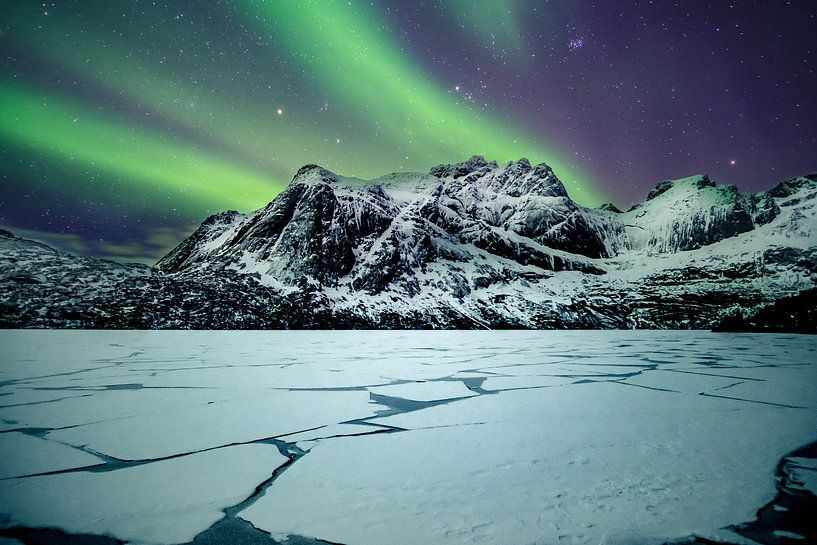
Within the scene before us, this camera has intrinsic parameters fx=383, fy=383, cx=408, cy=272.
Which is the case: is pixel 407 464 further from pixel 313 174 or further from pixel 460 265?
pixel 313 174

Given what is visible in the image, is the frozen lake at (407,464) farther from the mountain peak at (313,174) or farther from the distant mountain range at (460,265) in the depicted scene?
the mountain peak at (313,174)

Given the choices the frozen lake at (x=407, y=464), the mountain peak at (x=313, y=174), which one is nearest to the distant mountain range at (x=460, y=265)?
the mountain peak at (x=313, y=174)

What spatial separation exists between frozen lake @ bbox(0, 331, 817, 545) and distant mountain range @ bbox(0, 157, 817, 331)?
34.3 meters

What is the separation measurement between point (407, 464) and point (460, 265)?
97920 mm

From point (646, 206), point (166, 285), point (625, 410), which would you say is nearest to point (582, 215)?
point (646, 206)

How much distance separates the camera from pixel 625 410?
4.00 meters

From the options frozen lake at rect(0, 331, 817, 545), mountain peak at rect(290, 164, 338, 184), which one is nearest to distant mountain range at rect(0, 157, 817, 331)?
mountain peak at rect(290, 164, 338, 184)

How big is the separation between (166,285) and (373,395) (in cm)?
6122

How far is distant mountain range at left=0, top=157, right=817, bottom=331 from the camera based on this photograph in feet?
165

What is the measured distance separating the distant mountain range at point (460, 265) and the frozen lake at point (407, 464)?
34311 mm

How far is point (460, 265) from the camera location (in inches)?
3917

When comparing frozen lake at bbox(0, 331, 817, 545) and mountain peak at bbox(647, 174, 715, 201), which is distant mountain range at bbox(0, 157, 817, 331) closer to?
mountain peak at bbox(647, 174, 715, 201)

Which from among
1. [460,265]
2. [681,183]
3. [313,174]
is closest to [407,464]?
[460,265]

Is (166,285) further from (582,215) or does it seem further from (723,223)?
(723,223)
